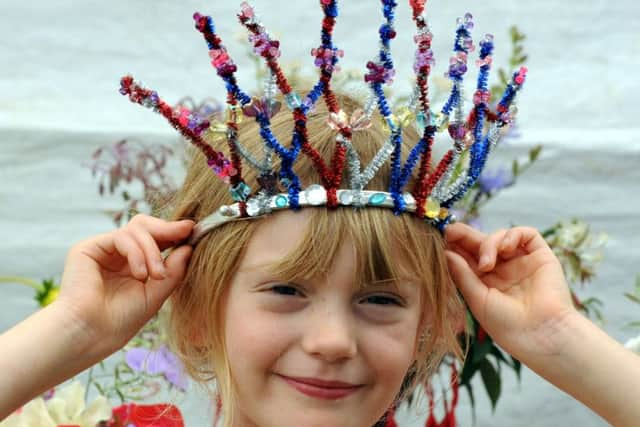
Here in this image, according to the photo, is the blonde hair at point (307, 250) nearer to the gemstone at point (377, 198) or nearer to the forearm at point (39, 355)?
the gemstone at point (377, 198)

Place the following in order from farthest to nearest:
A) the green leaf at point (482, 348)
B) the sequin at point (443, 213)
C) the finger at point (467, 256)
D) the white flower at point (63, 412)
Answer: the green leaf at point (482, 348) → the white flower at point (63, 412) → the finger at point (467, 256) → the sequin at point (443, 213)

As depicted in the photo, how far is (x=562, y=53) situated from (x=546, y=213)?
41cm

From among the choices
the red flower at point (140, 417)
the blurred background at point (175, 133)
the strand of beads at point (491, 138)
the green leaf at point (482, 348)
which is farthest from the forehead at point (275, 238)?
the blurred background at point (175, 133)

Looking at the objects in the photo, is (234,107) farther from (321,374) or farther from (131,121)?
(131,121)

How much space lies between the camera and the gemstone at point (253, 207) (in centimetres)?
109

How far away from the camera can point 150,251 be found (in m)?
1.12

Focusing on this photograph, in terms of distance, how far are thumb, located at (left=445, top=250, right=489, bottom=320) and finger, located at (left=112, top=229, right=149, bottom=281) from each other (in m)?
0.41

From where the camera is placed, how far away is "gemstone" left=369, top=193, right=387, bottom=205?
1.08 metres

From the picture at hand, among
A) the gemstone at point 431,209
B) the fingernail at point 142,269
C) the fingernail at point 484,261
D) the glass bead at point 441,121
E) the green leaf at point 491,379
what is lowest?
the green leaf at point 491,379

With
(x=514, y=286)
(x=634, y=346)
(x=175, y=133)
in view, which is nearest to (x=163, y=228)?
(x=514, y=286)

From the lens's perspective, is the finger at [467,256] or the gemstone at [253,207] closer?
the gemstone at [253,207]

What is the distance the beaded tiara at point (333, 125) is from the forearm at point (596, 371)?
0.77 ft

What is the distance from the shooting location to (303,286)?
1.07 metres

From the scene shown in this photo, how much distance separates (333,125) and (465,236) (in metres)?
0.29
